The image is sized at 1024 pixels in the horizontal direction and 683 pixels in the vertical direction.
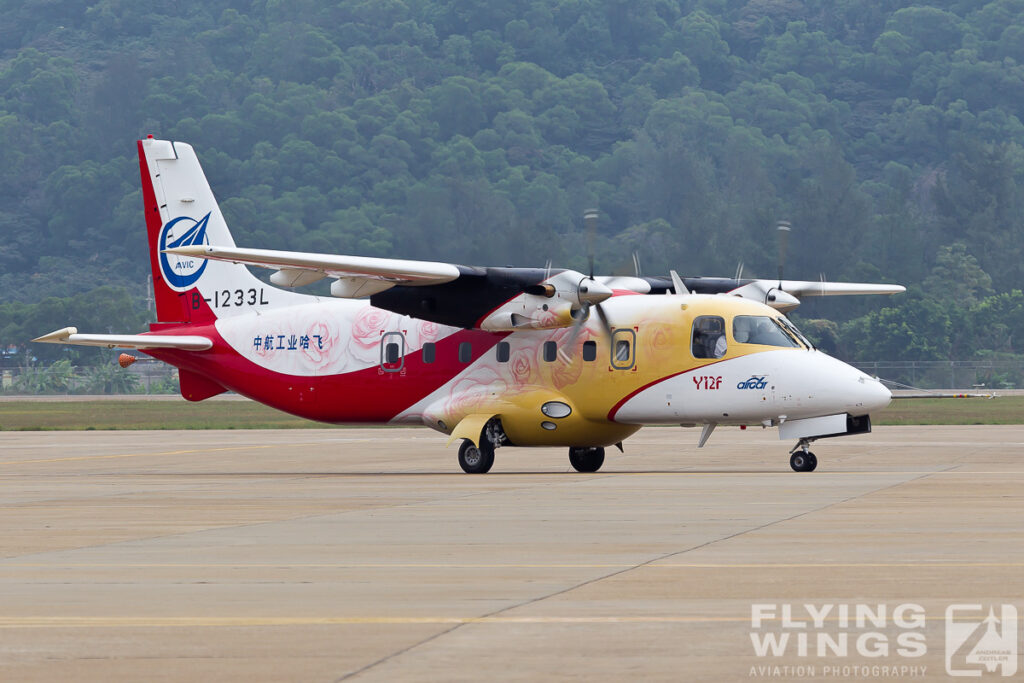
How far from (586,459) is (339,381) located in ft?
17.0

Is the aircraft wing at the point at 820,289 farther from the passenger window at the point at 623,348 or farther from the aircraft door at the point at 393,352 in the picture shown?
the aircraft door at the point at 393,352

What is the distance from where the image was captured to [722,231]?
106 m

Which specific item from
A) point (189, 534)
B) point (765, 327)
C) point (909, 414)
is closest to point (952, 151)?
point (909, 414)

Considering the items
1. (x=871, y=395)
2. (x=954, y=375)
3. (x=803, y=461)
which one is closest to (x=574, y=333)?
(x=803, y=461)

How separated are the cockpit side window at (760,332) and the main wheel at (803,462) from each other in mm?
2065

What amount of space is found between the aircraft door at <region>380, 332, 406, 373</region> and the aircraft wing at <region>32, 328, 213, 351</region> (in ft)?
13.8

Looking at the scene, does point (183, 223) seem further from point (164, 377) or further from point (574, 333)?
point (164, 377)

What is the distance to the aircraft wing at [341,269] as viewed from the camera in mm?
27500

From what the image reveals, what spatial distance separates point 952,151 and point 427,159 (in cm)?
6166

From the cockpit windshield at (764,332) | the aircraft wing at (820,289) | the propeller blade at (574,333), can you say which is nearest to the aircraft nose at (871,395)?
the cockpit windshield at (764,332)

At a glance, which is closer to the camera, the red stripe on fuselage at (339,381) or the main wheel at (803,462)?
the main wheel at (803,462)

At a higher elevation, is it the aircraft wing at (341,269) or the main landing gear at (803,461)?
the aircraft wing at (341,269)

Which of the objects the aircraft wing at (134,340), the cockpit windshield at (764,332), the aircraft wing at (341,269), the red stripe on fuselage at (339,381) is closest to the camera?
the aircraft wing at (341,269)

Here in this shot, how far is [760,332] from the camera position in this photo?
94.1 feet
